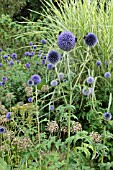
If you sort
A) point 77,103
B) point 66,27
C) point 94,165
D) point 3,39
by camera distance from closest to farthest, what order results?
point 94,165
point 77,103
point 66,27
point 3,39

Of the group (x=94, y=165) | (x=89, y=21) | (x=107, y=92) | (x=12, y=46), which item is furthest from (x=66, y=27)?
(x=12, y=46)

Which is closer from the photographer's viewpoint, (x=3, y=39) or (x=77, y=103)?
(x=77, y=103)

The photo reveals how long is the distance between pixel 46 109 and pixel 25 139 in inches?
46.2

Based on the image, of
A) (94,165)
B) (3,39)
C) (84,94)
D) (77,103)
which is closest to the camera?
(94,165)

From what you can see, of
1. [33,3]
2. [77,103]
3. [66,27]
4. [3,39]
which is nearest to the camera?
[77,103]

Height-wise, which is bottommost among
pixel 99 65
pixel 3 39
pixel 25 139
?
pixel 25 139

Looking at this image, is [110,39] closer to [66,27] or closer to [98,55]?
[98,55]

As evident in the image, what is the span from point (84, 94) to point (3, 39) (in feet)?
11.3

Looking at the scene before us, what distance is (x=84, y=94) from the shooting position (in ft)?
9.14

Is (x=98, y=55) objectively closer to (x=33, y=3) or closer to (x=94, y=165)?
(x=94, y=165)

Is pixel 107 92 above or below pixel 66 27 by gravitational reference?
below

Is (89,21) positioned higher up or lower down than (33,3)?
lower down

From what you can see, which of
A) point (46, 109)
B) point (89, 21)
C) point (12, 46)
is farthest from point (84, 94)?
point (12, 46)

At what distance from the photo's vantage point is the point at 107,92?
309 cm
